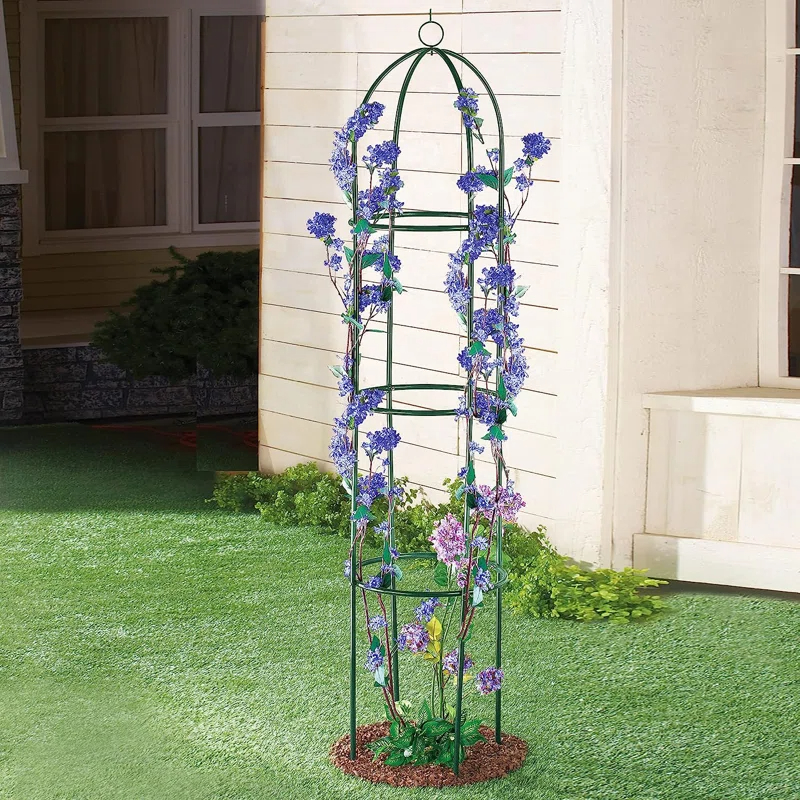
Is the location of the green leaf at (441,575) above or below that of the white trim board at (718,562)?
above

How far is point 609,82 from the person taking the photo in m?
4.36

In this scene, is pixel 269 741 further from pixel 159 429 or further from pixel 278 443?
pixel 159 429

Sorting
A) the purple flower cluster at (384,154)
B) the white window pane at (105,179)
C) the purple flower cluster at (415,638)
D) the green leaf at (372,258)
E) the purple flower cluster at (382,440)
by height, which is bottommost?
the purple flower cluster at (415,638)

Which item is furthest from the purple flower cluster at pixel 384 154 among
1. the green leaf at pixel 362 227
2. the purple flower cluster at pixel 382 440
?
the purple flower cluster at pixel 382 440

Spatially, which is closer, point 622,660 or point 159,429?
point 622,660

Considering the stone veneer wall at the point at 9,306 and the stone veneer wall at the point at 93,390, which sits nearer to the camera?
the stone veneer wall at the point at 9,306

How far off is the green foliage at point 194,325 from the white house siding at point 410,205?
3.94 ft

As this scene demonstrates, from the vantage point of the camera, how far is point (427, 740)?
123 inches

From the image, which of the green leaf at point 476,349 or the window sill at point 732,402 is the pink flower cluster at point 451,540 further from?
the window sill at point 732,402

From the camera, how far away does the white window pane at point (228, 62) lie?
934cm

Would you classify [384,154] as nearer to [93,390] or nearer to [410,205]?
[410,205]

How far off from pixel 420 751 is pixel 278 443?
3002 millimetres

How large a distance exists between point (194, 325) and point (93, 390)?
1078 millimetres

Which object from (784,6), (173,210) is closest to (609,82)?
(784,6)
